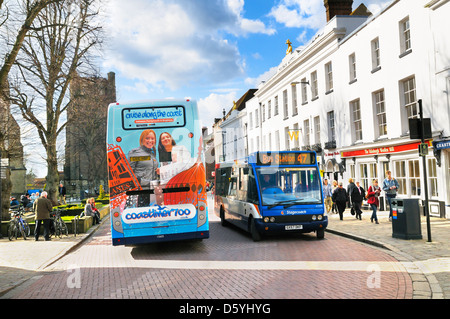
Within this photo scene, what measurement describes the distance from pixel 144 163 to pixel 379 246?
628cm

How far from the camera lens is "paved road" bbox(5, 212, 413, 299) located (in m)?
6.71

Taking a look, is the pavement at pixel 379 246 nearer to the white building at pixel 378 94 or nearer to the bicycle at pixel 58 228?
the bicycle at pixel 58 228

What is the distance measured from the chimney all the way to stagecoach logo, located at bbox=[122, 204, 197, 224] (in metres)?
22.4

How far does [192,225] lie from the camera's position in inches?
419

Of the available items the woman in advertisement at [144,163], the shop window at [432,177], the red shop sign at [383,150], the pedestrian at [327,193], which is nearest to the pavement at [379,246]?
the shop window at [432,177]

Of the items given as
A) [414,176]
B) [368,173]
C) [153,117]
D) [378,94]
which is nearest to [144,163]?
[153,117]

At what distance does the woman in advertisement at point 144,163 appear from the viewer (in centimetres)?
1028

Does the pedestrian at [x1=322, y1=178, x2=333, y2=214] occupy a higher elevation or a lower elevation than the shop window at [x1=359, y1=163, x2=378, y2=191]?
lower

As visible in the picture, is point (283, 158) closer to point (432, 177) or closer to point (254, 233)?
point (254, 233)

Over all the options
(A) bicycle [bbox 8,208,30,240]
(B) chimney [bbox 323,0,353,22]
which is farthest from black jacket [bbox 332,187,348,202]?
(B) chimney [bbox 323,0,353,22]

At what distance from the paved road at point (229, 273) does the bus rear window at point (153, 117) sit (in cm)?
323

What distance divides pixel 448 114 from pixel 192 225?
10.9m

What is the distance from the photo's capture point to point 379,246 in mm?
10922

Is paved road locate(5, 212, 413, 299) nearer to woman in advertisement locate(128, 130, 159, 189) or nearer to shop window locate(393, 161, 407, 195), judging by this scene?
woman in advertisement locate(128, 130, 159, 189)
